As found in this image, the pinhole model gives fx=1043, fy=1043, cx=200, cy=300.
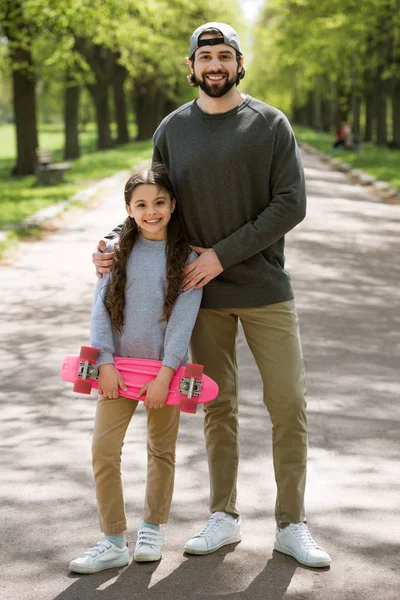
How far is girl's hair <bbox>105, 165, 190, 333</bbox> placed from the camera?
399 centimetres

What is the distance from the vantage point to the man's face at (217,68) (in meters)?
3.99

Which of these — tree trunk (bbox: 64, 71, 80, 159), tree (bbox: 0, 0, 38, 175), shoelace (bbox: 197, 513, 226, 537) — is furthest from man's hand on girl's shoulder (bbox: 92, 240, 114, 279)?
tree trunk (bbox: 64, 71, 80, 159)

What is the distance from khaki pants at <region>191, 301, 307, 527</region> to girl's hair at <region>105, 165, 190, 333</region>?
11.1 inches

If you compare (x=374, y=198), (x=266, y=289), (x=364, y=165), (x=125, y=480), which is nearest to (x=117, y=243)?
(x=266, y=289)

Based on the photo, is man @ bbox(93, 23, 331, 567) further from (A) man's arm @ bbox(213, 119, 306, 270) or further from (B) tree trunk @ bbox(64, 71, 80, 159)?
(B) tree trunk @ bbox(64, 71, 80, 159)

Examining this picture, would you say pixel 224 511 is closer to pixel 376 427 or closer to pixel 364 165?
pixel 376 427

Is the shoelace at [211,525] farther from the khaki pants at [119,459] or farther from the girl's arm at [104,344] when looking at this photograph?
the girl's arm at [104,344]

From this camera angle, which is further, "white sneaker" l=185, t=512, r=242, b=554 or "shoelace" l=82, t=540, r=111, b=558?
"white sneaker" l=185, t=512, r=242, b=554

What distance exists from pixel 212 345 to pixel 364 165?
29718 mm

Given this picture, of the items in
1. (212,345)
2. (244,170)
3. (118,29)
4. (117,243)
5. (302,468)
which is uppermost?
(118,29)

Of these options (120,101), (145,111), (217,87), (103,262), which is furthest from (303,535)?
(145,111)

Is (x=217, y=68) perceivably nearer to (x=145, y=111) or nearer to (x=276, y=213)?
(x=276, y=213)

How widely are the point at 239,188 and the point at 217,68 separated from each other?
1.53ft

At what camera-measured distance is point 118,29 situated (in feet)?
91.1
